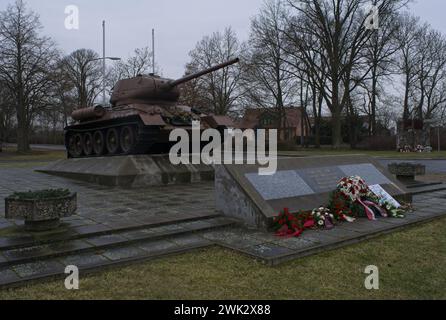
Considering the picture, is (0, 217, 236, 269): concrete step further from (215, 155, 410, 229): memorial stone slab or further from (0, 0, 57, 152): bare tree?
(0, 0, 57, 152): bare tree

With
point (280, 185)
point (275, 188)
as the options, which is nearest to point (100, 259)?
point (275, 188)

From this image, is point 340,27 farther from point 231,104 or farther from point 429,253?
point 429,253

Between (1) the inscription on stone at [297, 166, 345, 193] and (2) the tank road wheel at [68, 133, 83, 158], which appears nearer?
(1) the inscription on stone at [297, 166, 345, 193]

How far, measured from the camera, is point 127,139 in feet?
44.2

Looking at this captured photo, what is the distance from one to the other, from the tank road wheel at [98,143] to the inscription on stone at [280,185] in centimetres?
909

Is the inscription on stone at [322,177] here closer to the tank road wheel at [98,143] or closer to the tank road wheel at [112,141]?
the tank road wheel at [112,141]

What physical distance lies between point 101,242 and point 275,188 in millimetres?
2803

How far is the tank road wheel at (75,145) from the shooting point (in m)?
16.5

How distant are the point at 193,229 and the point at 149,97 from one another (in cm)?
888

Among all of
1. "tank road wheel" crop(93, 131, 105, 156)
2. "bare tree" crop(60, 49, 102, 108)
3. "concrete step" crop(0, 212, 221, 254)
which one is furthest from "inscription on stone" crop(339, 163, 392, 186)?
"bare tree" crop(60, 49, 102, 108)

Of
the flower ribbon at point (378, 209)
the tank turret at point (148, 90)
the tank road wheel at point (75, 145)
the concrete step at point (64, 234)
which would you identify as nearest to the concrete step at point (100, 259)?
the concrete step at point (64, 234)

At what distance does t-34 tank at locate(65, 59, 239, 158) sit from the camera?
504 inches

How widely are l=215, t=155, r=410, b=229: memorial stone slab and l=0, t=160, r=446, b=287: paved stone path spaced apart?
275 mm

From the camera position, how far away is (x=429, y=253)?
5207 millimetres
